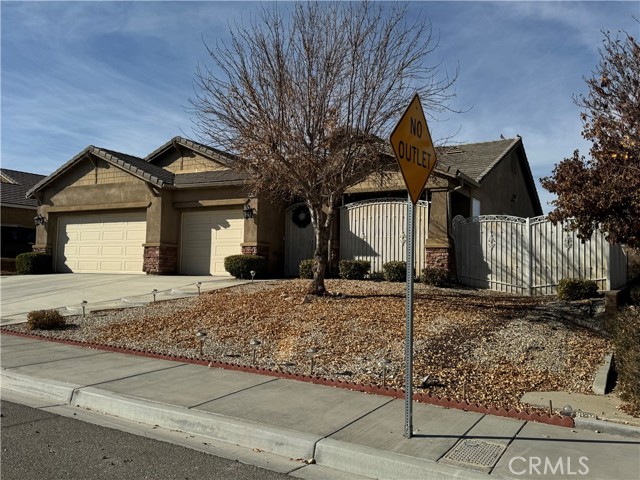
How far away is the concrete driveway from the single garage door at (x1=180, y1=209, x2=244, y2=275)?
36.5 inches

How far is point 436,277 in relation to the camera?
49.9 feet

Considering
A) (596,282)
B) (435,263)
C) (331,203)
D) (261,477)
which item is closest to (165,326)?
(331,203)

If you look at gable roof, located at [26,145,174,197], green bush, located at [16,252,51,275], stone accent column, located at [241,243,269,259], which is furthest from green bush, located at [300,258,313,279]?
green bush, located at [16,252,51,275]

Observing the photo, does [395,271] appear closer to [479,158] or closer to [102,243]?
[479,158]

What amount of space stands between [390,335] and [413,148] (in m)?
4.52

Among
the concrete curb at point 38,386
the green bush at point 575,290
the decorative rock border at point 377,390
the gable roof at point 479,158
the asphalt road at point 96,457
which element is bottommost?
the asphalt road at point 96,457

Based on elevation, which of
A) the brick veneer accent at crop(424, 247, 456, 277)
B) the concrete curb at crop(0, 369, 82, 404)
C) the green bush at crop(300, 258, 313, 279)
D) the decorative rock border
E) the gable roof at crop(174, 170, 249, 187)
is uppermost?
the gable roof at crop(174, 170, 249, 187)

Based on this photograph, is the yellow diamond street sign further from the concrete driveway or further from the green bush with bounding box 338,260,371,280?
the green bush with bounding box 338,260,371,280

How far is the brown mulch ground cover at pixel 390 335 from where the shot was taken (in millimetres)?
7141

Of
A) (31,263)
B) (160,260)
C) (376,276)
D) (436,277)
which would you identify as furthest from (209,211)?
(436,277)

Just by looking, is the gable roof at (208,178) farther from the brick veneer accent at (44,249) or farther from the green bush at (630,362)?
the green bush at (630,362)

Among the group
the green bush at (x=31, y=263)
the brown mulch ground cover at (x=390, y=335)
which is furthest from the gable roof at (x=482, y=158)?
the green bush at (x=31, y=263)

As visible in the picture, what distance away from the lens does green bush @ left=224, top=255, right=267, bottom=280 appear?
1786 cm

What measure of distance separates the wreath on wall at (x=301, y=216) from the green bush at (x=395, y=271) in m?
4.39
